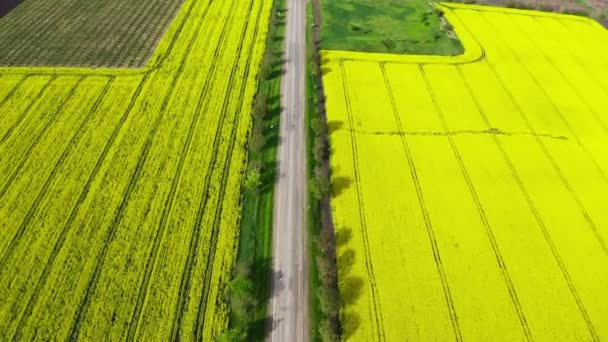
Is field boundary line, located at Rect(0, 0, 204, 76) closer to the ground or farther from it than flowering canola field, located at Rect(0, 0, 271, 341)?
farther from it

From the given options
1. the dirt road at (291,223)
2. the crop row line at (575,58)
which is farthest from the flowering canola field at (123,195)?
the crop row line at (575,58)

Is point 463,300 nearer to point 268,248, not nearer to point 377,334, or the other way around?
point 377,334

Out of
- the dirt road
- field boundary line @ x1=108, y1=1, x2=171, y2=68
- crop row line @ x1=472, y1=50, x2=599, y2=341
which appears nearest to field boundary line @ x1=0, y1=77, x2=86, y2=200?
field boundary line @ x1=108, y1=1, x2=171, y2=68

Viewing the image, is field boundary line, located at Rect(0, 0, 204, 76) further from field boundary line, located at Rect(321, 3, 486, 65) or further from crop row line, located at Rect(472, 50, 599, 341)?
crop row line, located at Rect(472, 50, 599, 341)

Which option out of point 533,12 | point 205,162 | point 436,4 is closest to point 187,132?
point 205,162

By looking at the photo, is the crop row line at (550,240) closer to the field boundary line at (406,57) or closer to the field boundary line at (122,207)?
the field boundary line at (406,57)

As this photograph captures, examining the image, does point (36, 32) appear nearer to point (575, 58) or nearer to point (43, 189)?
point (43, 189)
